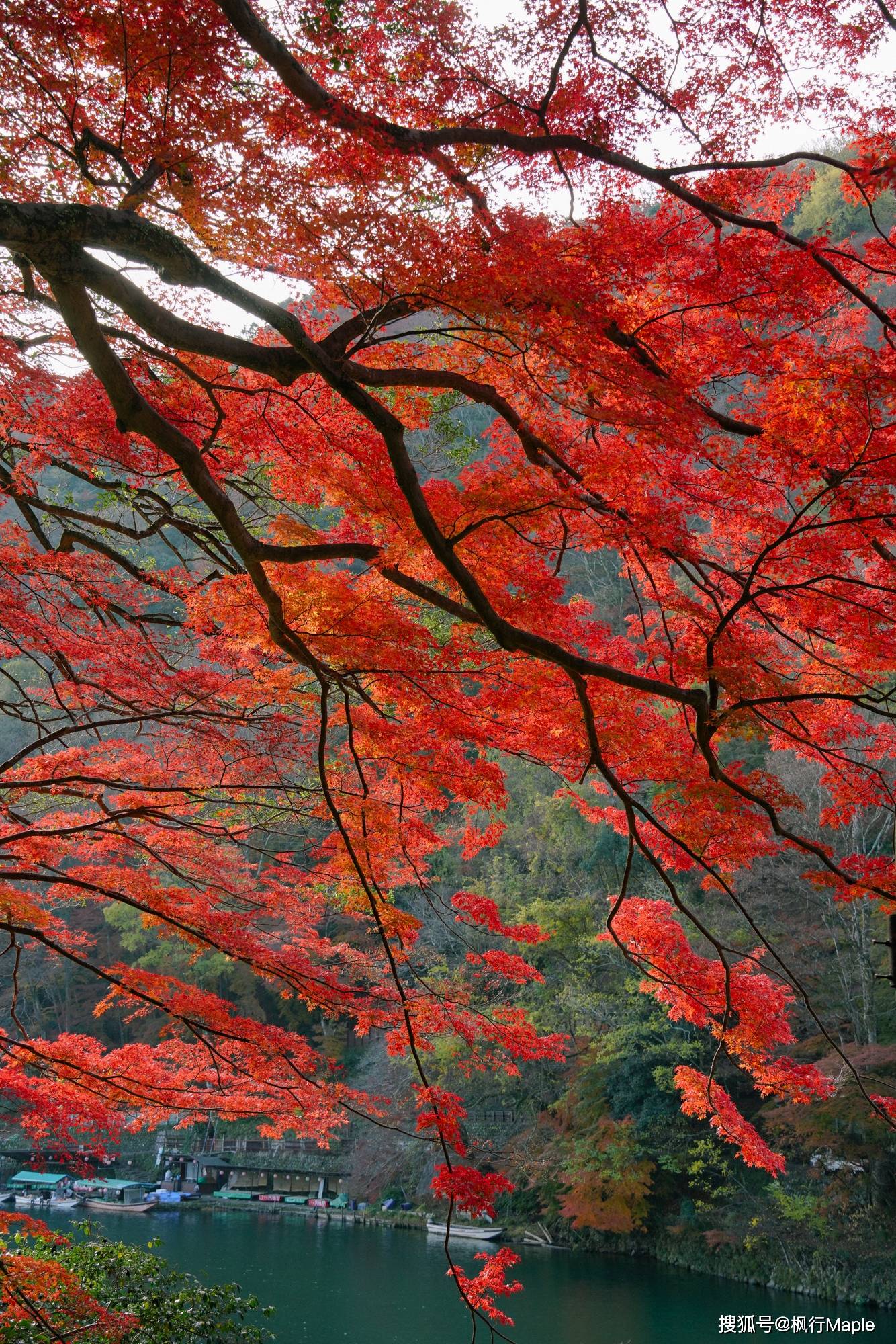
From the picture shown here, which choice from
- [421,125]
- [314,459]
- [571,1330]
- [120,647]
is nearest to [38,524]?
[120,647]

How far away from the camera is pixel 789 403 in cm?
414

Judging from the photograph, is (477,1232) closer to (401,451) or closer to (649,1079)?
(649,1079)

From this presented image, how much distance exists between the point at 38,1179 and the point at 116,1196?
1.87 m

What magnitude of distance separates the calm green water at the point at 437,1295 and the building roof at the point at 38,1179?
4305mm

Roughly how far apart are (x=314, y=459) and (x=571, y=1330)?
9.59 metres

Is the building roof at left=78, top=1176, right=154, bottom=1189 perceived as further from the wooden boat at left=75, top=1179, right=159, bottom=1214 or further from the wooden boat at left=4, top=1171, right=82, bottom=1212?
the wooden boat at left=4, top=1171, right=82, bottom=1212

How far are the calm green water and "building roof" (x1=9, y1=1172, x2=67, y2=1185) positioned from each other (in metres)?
4.31

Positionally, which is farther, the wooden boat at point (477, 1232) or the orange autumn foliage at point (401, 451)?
the wooden boat at point (477, 1232)

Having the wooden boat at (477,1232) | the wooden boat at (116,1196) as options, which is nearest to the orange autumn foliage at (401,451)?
the wooden boat at (477,1232)

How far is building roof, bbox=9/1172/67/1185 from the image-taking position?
18.5m

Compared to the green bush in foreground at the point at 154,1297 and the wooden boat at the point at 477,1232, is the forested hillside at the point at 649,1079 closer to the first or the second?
the wooden boat at the point at 477,1232

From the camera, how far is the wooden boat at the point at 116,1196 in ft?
57.0

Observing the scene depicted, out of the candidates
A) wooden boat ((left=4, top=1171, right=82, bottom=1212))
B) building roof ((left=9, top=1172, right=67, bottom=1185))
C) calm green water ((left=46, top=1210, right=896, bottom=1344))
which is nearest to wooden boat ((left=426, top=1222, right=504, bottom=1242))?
calm green water ((left=46, top=1210, right=896, bottom=1344))

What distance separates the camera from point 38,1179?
731 inches
